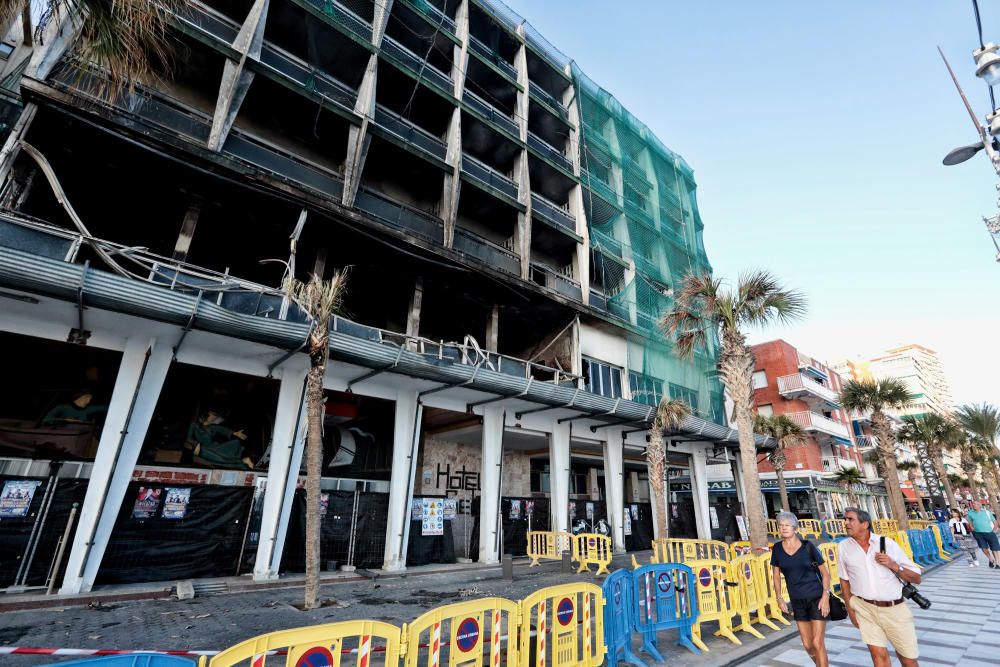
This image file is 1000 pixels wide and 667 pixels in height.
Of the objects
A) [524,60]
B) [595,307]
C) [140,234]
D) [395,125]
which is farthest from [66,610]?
[524,60]

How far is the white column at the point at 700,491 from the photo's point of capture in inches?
890

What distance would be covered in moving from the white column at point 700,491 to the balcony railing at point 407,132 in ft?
65.1

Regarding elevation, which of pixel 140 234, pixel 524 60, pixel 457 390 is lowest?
pixel 457 390

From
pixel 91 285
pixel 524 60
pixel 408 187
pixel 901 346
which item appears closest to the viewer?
pixel 91 285

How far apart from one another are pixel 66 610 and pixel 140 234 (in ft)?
36.5

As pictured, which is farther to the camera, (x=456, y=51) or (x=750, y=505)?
(x=456, y=51)

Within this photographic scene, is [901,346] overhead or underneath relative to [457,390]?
overhead

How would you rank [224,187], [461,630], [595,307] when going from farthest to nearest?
1. [595,307]
2. [224,187]
3. [461,630]

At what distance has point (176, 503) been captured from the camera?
1048 cm

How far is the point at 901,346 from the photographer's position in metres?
108

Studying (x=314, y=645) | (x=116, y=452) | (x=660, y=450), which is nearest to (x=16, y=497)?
(x=116, y=452)

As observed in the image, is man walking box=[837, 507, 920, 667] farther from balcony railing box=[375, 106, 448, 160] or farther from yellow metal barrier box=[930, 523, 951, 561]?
yellow metal barrier box=[930, 523, 951, 561]

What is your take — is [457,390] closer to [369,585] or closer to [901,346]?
[369,585]

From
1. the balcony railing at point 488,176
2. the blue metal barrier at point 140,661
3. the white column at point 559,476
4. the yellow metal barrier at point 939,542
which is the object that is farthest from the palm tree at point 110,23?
the yellow metal barrier at point 939,542
